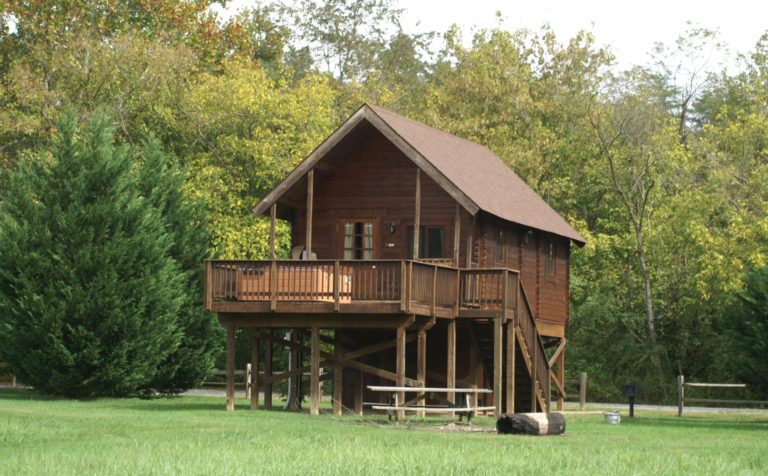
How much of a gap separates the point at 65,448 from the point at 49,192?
53.4 ft

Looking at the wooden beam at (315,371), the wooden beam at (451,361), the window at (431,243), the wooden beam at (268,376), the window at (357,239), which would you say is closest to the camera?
the wooden beam at (315,371)

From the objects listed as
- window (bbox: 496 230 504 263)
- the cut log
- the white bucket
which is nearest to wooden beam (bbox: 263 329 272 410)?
window (bbox: 496 230 504 263)

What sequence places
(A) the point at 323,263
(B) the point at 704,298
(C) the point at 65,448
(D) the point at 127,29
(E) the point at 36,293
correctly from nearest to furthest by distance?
(C) the point at 65,448 < (A) the point at 323,263 < (E) the point at 36,293 < (B) the point at 704,298 < (D) the point at 127,29

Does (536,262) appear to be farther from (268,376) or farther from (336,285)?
(336,285)

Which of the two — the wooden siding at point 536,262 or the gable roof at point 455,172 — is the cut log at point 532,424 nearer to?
the gable roof at point 455,172

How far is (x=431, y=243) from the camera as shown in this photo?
29938mm

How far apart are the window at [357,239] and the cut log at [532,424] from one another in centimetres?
972

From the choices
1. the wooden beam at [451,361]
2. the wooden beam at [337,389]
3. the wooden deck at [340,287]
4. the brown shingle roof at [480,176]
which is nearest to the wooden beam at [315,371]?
the wooden beam at [337,389]

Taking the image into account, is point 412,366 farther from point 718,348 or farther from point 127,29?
point 127,29

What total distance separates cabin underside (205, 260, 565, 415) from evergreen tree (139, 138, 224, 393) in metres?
5.48

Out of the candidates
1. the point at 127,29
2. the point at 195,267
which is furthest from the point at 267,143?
the point at 127,29

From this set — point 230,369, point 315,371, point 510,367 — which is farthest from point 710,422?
point 230,369

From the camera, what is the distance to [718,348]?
138ft

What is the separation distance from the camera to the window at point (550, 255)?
34000 mm
